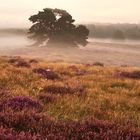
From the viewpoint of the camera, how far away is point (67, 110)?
968 centimetres

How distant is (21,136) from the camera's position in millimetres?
6348

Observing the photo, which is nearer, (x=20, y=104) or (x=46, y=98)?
(x=20, y=104)

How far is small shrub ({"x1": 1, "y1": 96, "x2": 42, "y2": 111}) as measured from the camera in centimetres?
905

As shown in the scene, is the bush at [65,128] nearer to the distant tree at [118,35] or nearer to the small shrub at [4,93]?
the small shrub at [4,93]

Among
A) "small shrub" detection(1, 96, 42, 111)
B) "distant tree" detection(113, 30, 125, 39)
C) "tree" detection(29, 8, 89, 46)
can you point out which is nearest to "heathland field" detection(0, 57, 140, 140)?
"small shrub" detection(1, 96, 42, 111)

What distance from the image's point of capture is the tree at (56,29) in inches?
3649

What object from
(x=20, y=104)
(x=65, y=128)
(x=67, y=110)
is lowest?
(x=67, y=110)

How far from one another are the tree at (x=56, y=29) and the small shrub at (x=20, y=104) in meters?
82.8

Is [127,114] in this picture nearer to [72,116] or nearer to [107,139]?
[72,116]

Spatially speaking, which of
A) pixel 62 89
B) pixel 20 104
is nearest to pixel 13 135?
pixel 20 104

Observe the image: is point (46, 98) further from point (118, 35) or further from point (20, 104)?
point (118, 35)

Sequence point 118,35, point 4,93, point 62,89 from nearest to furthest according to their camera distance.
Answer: point 4,93
point 62,89
point 118,35

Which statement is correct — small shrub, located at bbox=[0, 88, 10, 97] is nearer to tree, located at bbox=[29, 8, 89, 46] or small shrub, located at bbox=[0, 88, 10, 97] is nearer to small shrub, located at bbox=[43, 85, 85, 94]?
small shrub, located at bbox=[43, 85, 85, 94]

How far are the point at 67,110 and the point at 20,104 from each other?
120 centimetres
